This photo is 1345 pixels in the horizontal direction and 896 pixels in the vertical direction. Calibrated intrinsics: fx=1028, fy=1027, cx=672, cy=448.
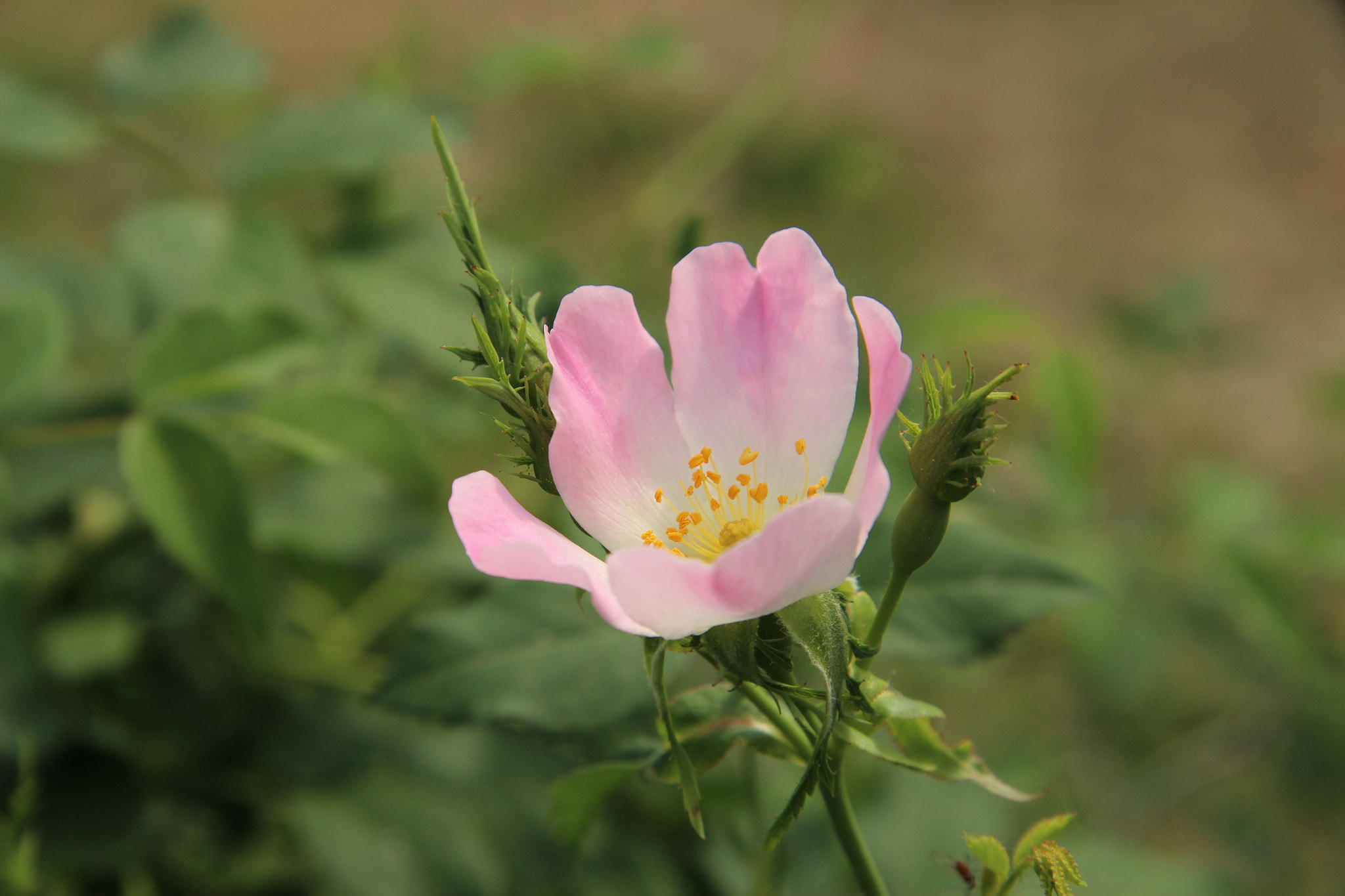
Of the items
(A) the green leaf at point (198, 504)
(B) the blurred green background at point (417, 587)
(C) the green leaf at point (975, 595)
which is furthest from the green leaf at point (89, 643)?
(C) the green leaf at point (975, 595)

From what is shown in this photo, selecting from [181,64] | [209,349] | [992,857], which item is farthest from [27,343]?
[992,857]

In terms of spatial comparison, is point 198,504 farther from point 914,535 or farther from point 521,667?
point 914,535

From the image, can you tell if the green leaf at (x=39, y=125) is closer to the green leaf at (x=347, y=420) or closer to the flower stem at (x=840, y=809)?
the green leaf at (x=347, y=420)

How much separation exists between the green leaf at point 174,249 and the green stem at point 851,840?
0.96 m

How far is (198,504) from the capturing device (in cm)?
100

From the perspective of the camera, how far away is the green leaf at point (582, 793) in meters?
0.68

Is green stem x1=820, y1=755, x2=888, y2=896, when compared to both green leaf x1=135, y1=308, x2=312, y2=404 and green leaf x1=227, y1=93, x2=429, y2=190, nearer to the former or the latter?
green leaf x1=135, y1=308, x2=312, y2=404

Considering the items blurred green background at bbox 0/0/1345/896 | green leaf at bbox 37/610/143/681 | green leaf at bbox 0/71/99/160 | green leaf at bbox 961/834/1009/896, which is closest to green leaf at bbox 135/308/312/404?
blurred green background at bbox 0/0/1345/896

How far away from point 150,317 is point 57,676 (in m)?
0.44

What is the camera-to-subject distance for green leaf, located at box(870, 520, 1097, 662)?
863 millimetres

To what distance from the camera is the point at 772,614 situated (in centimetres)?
55

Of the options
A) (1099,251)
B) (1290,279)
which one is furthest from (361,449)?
(1290,279)

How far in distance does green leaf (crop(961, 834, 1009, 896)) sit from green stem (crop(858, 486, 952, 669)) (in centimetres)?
12

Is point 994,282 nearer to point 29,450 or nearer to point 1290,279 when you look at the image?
point 1290,279
